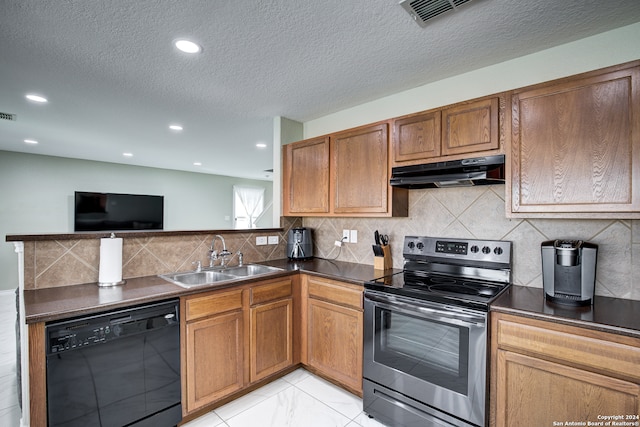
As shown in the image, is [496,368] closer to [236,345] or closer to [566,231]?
[566,231]

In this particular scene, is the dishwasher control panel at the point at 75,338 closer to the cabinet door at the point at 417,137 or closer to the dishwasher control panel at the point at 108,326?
the dishwasher control panel at the point at 108,326

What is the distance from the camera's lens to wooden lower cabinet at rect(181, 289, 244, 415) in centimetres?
199

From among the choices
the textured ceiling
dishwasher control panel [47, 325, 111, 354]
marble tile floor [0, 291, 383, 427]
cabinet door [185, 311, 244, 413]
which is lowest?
marble tile floor [0, 291, 383, 427]

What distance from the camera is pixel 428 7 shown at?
1.60 metres

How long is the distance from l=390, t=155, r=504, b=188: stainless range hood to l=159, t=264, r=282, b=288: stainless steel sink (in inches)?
50.1

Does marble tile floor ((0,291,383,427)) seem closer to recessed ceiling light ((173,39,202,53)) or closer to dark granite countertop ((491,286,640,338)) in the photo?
dark granite countertop ((491,286,640,338))

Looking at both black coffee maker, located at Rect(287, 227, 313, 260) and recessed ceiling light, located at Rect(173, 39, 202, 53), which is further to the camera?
black coffee maker, located at Rect(287, 227, 313, 260)

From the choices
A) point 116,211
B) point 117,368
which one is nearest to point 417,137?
point 117,368

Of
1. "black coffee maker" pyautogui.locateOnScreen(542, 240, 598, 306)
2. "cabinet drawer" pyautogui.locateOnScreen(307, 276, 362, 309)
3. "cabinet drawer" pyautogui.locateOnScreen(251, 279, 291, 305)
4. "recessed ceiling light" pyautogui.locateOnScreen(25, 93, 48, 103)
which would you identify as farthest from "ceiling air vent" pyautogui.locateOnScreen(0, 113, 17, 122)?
"black coffee maker" pyautogui.locateOnScreen(542, 240, 598, 306)

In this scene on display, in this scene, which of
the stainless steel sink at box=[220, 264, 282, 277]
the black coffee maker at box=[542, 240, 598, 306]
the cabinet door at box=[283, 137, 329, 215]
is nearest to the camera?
the black coffee maker at box=[542, 240, 598, 306]

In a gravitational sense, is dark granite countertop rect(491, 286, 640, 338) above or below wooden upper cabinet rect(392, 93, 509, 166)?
below

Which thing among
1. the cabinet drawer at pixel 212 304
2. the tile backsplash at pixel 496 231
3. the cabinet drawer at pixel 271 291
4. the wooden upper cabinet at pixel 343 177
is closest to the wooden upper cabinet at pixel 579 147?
the tile backsplash at pixel 496 231

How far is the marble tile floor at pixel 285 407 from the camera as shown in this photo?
2.04m

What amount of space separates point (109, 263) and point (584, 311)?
2748 mm
